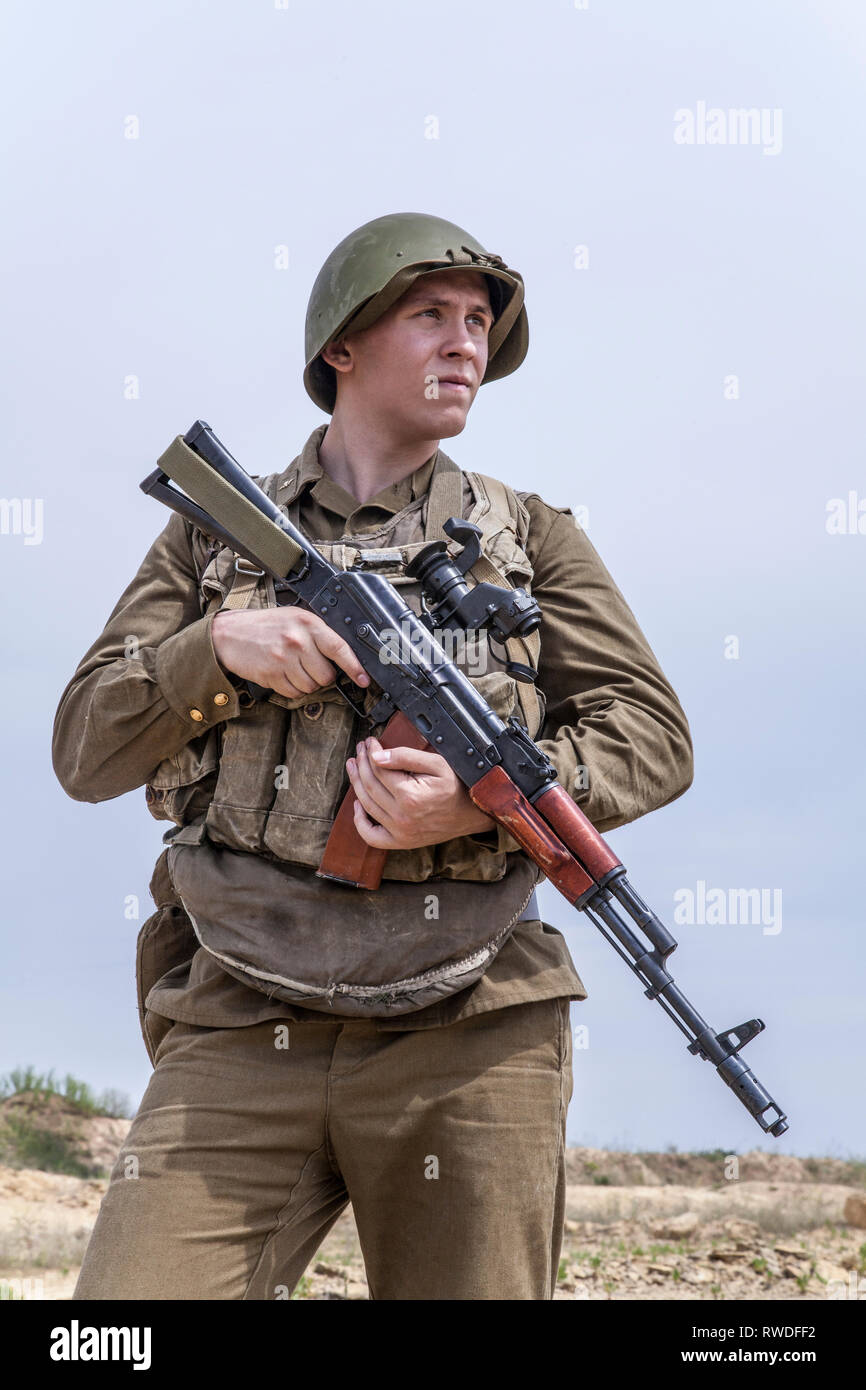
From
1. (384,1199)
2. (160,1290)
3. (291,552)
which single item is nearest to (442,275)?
(291,552)

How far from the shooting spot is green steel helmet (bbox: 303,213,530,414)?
327 centimetres

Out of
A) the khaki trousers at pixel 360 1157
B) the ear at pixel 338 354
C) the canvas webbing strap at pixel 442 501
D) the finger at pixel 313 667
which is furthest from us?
the ear at pixel 338 354

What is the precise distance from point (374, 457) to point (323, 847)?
3.48 feet

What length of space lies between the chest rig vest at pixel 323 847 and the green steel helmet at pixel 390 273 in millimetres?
492

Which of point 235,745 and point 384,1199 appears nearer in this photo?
point 384,1199

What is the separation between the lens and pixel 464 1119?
2.78 metres

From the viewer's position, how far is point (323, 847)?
9.53 ft

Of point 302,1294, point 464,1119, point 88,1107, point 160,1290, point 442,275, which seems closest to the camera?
point 160,1290

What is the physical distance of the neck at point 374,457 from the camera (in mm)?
3387

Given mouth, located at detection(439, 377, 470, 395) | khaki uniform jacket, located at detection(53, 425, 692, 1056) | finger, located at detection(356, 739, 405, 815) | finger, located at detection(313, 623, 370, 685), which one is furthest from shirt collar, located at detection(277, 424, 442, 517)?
finger, located at detection(356, 739, 405, 815)

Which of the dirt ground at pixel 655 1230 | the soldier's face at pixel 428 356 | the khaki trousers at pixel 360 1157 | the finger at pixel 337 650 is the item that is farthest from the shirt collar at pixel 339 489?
the dirt ground at pixel 655 1230

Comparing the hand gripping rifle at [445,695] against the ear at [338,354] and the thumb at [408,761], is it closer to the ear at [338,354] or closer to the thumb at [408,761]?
the thumb at [408,761]
